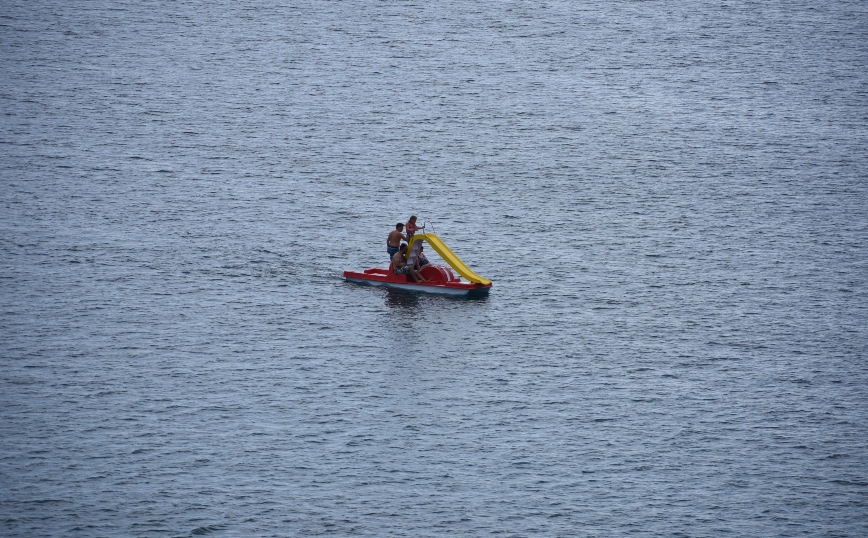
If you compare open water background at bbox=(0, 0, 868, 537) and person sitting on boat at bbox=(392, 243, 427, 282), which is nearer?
open water background at bbox=(0, 0, 868, 537)

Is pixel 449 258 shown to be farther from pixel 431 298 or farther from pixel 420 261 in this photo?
pixel 431 298

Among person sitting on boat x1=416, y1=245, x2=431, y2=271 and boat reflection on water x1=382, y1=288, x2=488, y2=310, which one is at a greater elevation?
person sitting on boat x1=416, y1=245, x2=431, y2=271

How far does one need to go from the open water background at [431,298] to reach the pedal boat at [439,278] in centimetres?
88

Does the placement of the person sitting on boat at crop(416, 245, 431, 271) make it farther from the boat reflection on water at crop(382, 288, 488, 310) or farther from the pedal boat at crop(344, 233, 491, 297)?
the boat reflection on water at crop(382, 288, 488, 310)

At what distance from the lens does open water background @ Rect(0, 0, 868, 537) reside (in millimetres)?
32938

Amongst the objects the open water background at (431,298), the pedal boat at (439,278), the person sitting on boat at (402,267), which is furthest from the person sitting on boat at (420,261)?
the open water background at (431,298)

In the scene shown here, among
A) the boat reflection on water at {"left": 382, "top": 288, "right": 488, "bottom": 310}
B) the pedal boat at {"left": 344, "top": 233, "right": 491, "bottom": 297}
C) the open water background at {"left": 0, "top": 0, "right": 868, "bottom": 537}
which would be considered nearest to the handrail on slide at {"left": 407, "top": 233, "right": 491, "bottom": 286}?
the pedal boat at {"left": 344, "top": 233, "right": 491, "bottom": 297}

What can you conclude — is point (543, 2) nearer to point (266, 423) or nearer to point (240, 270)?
point (240, 270)

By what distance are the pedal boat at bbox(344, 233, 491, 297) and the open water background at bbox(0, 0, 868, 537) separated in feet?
2.89

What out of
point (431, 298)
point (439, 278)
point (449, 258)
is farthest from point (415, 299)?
point (449, 258)

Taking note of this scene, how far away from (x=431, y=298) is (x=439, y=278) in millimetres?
894

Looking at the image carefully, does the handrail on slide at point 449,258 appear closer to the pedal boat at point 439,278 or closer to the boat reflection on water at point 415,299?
the pedal boat at point 439,278

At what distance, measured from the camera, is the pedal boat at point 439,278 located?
4735cm

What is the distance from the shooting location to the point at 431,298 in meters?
47.6
